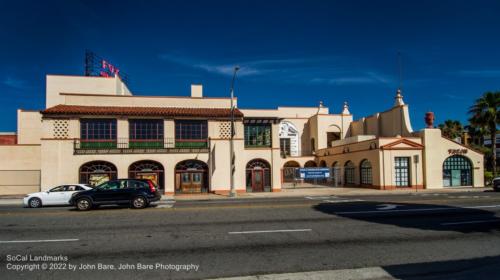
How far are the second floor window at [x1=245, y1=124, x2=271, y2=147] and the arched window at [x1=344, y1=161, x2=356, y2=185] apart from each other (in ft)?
36.9

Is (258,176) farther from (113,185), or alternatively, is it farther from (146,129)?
(113,185)

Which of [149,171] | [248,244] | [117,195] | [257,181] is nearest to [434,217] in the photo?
[248,244]

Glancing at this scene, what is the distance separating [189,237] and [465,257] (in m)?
6.66

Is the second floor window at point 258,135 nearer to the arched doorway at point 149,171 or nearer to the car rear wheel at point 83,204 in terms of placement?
the arched doorway at point 149,171

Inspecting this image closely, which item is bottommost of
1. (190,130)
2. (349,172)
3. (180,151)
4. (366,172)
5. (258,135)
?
(349,172)

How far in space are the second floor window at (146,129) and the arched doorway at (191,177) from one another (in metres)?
3.15

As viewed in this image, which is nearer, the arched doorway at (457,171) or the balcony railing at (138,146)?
the balcony railing at (138,146)

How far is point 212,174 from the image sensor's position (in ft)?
90.0

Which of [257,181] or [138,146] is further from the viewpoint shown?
[257,181]

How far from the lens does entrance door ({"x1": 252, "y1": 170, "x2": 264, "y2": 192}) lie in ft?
94.6

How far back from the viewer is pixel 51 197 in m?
18.6

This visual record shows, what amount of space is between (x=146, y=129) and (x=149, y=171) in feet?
11.4

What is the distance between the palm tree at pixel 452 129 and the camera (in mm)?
43781

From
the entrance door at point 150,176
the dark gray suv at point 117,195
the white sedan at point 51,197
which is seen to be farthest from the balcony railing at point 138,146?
the dark gray suv at point 117,195
